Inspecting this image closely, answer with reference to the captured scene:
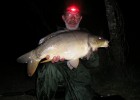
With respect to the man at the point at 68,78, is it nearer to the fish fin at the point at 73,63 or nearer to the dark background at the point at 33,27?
the fish fin at the point at 73,63

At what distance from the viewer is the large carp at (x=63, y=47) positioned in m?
3.55

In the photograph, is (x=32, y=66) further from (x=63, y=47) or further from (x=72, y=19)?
(x=72, y=19)

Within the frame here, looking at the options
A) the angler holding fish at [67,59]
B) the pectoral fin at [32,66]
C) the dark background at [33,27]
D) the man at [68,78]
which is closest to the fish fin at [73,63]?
the angler holding fish at [67,59]

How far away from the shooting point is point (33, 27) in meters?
19.2

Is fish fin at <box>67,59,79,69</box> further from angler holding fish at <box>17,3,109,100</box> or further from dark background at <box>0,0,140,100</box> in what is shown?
dark background at <box>0,0,140,100</box>

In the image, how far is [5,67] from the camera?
8945 millimetres

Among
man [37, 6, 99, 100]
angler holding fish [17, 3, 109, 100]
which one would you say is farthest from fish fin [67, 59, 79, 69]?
man [37, 6, 99, 100]

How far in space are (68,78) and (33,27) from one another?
15466mm

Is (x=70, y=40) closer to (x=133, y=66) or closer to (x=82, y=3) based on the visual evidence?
(x=133, y=66)

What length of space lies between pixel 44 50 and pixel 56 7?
1462 cm

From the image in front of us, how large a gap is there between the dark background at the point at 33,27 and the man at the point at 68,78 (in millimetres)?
466

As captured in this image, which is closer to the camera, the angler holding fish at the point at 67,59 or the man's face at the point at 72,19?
the angler holding fish at the point at 67,59

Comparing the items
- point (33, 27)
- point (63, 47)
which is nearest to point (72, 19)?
point (63, 47)

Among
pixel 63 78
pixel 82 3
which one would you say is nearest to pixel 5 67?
pixel 63 78
